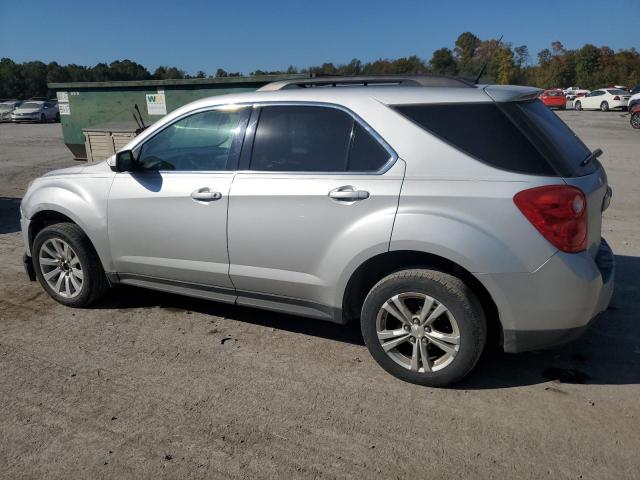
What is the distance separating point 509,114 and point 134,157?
108 inches

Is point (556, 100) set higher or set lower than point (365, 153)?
lower

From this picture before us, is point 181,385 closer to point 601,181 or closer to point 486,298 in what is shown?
point 486,298

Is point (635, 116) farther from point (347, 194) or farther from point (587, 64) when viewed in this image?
point (587, 64)

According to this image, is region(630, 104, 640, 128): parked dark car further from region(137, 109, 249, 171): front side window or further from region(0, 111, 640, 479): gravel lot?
region(137, 109, 249, 171): front side window

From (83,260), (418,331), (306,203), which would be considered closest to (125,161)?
(83,260)

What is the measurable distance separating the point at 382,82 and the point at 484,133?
0.98 meters

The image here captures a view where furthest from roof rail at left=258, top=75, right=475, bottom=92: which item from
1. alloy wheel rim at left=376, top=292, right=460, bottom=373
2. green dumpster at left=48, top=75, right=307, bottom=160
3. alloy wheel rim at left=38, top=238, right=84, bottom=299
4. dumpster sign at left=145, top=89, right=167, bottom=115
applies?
dumpster sign at left=145, top=89, right=167, bottom=115

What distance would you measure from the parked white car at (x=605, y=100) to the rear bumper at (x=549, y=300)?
37426 mm

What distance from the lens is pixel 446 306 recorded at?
3277mm

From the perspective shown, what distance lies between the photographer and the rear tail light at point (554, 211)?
3.03 metres

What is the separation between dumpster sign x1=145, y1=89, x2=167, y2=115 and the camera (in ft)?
36.8

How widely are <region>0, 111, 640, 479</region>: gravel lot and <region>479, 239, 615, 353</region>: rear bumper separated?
407 millimetres

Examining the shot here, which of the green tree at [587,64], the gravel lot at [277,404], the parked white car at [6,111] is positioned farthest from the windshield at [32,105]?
the green tree at [587,64]

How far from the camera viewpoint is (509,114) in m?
3.21
